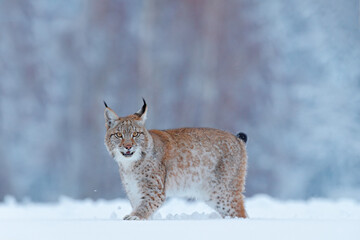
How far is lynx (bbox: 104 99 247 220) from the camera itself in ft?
16.4

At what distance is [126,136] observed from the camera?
4988 millimetres

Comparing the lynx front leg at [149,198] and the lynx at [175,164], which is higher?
the lynx at [175,164]

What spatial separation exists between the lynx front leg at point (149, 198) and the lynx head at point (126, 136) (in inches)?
9.7

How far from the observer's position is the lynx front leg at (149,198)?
15.9 feet

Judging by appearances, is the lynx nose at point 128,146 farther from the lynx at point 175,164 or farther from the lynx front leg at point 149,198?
the lynx front leg at point 149,198

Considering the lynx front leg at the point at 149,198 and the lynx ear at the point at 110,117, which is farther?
the lynx ear at the point at 110,117

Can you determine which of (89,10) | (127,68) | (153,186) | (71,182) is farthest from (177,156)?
(89,10)

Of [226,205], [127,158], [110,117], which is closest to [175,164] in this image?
[127,158]

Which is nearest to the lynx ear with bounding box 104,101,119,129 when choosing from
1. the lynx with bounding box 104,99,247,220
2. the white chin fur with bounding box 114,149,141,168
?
the lynx with bounding box 104,99,247,220

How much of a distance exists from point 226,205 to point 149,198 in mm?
769

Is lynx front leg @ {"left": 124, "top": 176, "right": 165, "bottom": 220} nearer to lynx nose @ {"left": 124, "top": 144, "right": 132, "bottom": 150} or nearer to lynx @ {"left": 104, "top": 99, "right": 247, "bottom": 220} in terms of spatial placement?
lynx @ {"left": 104, "top": 99, "right": 247, "bottom": 220}

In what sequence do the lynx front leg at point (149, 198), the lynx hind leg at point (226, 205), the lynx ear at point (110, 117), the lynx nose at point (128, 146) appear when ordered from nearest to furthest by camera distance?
the lynx front leg at point (149, 198), the lynx nose at point (128, 146), the lynx ear at point (110, 117), the lynx hind leg at point (226, 205)

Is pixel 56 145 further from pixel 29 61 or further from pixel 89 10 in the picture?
pixel 89 10

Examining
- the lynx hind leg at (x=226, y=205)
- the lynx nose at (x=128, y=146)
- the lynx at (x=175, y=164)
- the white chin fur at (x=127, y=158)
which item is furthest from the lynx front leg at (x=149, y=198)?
the lynx hind leg at (x=226, y=205)
